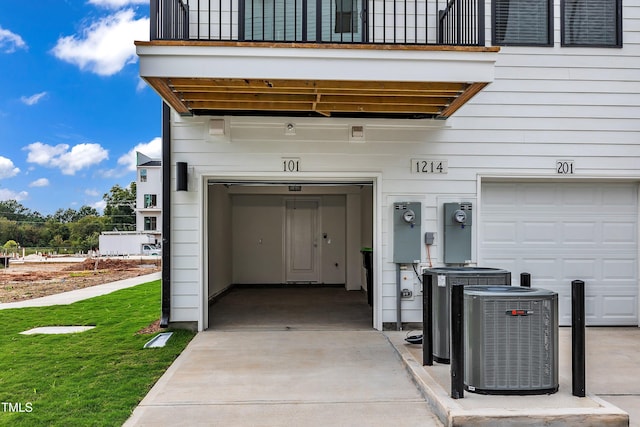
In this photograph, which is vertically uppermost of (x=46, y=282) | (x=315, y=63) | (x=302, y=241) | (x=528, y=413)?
(x=315, y=63)

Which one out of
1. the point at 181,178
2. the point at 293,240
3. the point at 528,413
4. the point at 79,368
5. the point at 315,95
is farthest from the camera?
the point at 293,240

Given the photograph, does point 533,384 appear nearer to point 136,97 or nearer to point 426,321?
point 426,321

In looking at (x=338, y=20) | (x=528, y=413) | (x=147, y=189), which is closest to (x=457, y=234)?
→ (x=338, y=20)

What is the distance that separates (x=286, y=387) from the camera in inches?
174

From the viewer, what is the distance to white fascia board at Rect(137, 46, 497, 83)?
4.95 meters

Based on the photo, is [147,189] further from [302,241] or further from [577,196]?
[577,196]

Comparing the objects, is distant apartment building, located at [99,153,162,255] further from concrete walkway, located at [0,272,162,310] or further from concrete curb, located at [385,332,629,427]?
concrete curb, located at [385,332,629,427]

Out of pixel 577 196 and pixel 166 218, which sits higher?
pixel 577 196

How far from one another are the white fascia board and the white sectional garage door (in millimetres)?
2250

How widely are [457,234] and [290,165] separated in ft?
7.56

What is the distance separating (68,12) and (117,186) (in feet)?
66.7

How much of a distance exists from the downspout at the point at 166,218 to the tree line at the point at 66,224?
121 ft

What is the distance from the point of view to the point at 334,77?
5062mm

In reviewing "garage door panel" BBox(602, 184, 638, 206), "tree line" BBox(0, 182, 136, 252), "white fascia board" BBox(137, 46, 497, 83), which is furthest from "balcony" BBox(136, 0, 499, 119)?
"tree line" BBox(0, 182, 136, 252)
